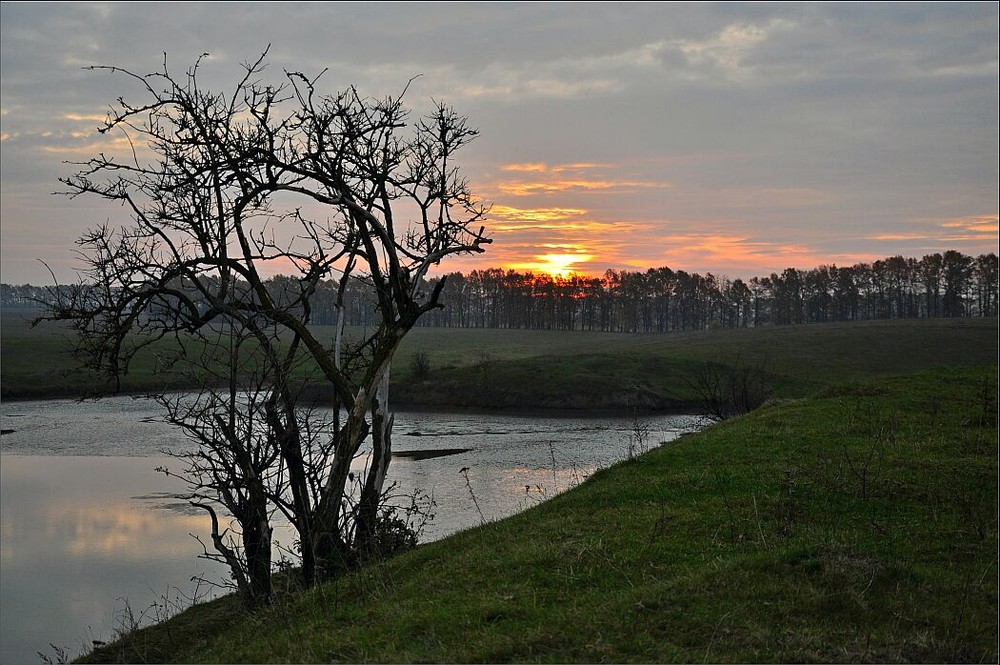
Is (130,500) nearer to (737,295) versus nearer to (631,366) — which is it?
(631,366)

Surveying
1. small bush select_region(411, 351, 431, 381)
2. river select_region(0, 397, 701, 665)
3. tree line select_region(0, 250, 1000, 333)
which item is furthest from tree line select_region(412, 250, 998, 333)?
river select_region(0, 397, 701, 665)

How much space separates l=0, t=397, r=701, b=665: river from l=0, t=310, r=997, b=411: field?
5.71 metres

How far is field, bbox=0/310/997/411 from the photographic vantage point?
5834 centimetres

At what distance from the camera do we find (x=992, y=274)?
484 feet

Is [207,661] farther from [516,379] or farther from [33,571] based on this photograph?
[516,379]

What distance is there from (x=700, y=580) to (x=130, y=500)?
21.8 m

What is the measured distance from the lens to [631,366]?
6569 cm

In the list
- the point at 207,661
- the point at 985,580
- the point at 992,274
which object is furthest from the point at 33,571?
the point at 992,274

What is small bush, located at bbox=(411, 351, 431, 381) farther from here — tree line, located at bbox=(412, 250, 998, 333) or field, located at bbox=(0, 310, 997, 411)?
tree line, located at bbox=(412, 250, 998, 333)

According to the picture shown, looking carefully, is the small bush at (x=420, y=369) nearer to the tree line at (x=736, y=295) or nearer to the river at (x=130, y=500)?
the river at (x=130, y=500)

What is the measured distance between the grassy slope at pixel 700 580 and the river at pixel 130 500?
3116 mm

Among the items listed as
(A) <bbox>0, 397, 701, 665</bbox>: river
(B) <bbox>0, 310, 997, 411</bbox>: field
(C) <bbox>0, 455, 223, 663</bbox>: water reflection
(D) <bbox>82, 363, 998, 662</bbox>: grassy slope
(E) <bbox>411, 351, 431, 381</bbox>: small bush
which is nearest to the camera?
(D) <bbox>82, 363, 998, 662</bbox>: grassy slope

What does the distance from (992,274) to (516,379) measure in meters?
124

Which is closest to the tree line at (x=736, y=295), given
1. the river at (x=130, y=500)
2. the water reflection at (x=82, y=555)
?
the river at (x=130, y=500)
